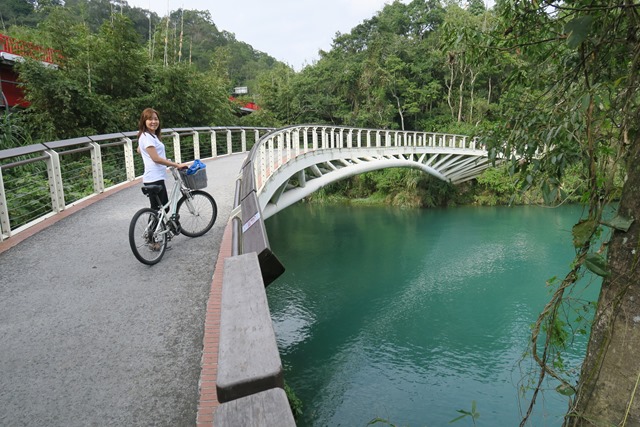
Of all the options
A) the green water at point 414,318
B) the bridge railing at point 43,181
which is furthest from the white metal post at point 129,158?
the green water at point 414,318

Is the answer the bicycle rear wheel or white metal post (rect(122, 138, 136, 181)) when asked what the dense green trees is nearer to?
white metal post (rect(122, 138, 136, 181))

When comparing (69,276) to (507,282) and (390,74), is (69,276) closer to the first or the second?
(507,282)

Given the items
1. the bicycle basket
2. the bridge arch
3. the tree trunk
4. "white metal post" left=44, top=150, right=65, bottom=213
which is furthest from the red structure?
the tree trunk

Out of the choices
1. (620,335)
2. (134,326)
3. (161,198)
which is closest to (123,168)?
(161,198)

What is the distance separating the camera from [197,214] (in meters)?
4.67

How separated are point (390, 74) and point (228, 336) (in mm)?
30408

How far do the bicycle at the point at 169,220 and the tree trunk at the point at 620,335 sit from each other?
3322 mm

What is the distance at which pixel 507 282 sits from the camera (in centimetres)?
1227

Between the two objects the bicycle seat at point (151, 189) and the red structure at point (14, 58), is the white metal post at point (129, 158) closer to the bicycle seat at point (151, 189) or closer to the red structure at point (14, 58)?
the bicycle seat at point (151, 189)

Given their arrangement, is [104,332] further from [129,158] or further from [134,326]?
[129,158]

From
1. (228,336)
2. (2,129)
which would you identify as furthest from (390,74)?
(228,336)

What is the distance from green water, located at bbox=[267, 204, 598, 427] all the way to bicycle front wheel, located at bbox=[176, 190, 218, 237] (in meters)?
3.10

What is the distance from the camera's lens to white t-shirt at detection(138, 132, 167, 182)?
4055mm

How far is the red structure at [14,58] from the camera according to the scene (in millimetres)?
12391
